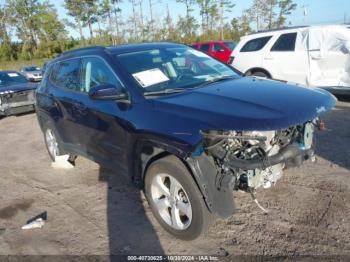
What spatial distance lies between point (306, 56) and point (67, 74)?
5.70 meters

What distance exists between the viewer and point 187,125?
2912 mm

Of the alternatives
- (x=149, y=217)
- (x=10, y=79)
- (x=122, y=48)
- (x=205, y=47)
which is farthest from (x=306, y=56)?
(x=10, y=79)

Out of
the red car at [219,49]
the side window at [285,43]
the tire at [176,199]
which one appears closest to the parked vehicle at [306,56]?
the side window at [285,43]

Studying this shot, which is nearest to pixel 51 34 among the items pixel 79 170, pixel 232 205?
pixel 79 170

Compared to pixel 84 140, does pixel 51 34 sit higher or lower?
higher

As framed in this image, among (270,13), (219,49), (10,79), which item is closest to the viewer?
(10,79)

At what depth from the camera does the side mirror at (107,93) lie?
11.2ft

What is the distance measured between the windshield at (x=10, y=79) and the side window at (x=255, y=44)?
24.0 feet

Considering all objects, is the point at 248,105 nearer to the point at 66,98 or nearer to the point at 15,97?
the point at 66,98

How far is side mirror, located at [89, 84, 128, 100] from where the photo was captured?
11.2ft

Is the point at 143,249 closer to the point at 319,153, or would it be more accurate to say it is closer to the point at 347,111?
the point at 319,153

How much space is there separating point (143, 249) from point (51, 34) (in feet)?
157

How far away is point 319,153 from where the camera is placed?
507 centimetres

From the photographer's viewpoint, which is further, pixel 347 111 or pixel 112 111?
pixel 347 111
